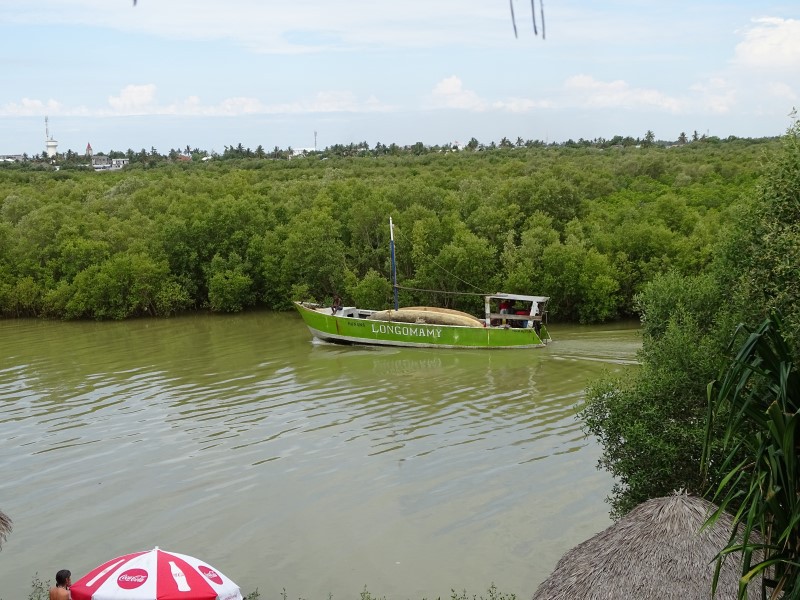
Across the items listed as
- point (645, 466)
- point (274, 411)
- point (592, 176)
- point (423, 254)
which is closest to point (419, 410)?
point (274, 411)

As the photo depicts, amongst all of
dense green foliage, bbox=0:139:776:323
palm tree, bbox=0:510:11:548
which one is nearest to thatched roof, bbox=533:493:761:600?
palm tree, bbox=0:510:11:548

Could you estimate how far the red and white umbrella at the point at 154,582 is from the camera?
37.7 feet

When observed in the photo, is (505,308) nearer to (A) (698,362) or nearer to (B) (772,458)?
(A) (698,362)

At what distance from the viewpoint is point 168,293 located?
49562 millimetres

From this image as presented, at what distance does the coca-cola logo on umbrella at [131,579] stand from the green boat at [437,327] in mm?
26377

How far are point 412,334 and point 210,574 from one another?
2617cm

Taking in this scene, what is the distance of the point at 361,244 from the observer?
165 ft

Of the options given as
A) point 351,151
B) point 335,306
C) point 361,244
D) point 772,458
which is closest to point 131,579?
point 772,458

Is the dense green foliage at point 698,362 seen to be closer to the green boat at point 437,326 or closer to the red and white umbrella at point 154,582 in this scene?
the red and white umbrella at point 154,582

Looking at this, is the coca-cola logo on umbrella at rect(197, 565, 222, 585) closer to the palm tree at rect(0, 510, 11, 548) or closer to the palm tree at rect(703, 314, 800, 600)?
the palm tree at rect(0, 510, 11, 548)

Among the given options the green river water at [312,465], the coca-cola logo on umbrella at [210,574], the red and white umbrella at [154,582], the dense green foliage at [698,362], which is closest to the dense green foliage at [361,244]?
the green river water at [312,465]

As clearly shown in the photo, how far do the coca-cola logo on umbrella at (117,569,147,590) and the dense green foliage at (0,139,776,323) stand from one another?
106ft

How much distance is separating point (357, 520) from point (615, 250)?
28.9 meters

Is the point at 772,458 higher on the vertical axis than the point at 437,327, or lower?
higher
